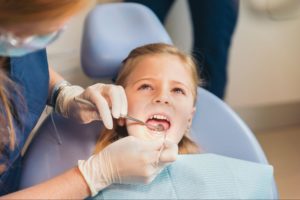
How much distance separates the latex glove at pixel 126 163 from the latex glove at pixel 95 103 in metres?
0.12

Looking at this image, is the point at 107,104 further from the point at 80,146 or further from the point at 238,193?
the point at 238,193

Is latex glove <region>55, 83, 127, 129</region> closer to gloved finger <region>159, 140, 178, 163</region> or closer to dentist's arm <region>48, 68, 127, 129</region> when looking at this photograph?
dentist's arm <region>48, 68, 127, 129</region>

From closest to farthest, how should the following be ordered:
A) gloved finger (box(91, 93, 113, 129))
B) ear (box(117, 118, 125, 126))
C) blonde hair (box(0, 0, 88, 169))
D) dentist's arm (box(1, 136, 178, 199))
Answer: blonde hair (box(0, 0, 88, 169)) < dentist's arm (box(1, 136, 178, 199)) < gloved finger (box(91, 93, 113, 129)) < ear (box(117, 118, 125, 126))

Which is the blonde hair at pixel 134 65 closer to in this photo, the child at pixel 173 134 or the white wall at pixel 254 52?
the child at pixel 173 134

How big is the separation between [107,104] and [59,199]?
297 mm

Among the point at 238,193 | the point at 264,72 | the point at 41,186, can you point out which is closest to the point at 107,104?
the point at 41,186

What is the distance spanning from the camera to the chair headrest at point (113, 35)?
4.67 feet

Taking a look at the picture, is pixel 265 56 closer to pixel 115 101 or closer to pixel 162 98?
pixel 162 98

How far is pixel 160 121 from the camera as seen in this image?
3.83ft

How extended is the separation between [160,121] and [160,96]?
2.8 inches

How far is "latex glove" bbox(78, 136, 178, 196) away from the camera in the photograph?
988mm

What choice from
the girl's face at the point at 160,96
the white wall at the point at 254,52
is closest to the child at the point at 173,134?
the girl's face at the point at 160,96

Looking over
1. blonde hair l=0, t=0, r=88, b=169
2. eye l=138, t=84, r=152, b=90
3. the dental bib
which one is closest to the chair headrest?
eye l=138, t=84, r=152, b=90

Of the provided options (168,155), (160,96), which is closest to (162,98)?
(160,96)
